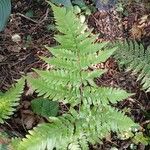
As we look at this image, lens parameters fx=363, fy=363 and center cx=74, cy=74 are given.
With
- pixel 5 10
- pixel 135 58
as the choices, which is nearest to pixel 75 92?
pixel 135 58

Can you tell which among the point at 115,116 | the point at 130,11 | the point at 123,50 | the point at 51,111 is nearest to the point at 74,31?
the point at 115,116

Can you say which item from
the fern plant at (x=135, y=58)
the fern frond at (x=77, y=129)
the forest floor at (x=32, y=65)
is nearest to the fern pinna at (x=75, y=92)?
the fern frond at (x=77, y=129)

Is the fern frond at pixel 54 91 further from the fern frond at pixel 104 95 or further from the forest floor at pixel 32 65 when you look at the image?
the forest floor at pixel 32 65

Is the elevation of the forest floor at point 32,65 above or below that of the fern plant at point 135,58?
below

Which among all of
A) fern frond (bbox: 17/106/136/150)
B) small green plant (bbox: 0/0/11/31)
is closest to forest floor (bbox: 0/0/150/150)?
small green plant (bbox: 0/0/11/31)

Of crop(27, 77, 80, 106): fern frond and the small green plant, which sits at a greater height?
the small green plant

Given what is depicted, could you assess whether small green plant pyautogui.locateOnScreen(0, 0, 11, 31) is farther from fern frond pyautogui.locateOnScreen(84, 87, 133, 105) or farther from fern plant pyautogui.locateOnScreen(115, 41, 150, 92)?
fern frond pyautogui.locateOnScreen(84, 87, 133, 105)

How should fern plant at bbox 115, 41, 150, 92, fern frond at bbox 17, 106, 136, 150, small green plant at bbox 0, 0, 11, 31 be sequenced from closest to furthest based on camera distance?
fern frond at bbox 17, 106, 136, 150 → fern plant at bbox 115, 41, 150, 92 → small green plant at bbox 0, 0, 11, 31

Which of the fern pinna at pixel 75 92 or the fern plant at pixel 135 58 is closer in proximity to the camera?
the fern pinna at pixel 75 92
